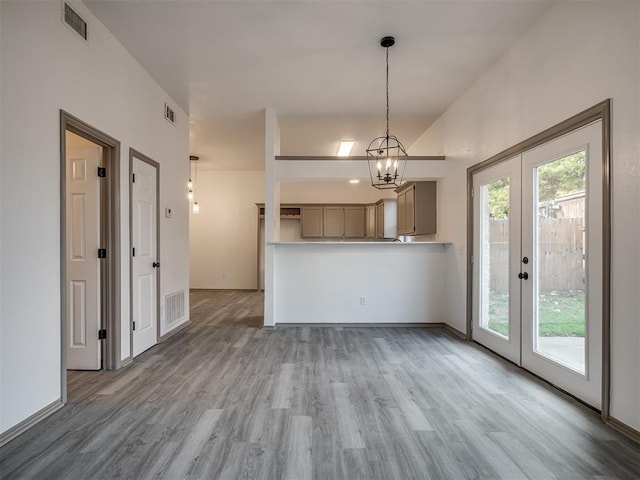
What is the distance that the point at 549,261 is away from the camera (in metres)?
2.86

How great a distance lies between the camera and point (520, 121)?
3191 millimetres

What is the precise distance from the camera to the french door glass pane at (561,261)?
2.53 metres

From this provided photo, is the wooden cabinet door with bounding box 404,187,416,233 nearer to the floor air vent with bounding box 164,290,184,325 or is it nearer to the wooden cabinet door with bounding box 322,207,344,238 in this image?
the wooden cabinet door with bounding box 322,207,344,238

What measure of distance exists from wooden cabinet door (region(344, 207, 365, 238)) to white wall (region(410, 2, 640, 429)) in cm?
482

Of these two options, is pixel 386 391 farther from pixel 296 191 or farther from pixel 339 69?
pixel 296 191

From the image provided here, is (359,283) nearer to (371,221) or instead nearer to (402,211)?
(402,211)

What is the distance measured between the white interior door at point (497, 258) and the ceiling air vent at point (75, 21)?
12.9 feet

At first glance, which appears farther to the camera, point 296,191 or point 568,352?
point 296,191

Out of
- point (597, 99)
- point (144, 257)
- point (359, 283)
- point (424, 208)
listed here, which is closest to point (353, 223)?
point (424, 208)

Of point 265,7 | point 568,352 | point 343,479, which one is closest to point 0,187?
point 265,7

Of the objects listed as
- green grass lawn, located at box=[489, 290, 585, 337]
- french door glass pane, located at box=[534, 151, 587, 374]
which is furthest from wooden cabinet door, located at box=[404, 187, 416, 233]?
green grass lawn, located at box=[489, 290, 585, 337]

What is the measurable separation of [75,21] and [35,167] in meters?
1.28

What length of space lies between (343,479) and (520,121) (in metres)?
3.26

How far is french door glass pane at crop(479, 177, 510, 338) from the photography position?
11.5 feet
